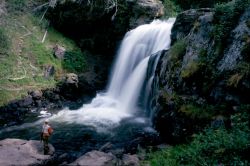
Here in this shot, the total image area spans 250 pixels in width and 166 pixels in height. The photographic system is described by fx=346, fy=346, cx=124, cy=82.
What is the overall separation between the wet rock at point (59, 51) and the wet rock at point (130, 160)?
13.7 meters

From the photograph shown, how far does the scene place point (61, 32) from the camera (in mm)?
27156

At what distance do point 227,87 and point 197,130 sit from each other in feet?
6.35

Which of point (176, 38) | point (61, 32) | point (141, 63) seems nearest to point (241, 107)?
point (176, 38)

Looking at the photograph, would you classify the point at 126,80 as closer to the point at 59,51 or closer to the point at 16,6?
the point at 59,51

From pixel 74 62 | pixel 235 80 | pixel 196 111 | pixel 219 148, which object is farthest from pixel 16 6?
pixel 219 148

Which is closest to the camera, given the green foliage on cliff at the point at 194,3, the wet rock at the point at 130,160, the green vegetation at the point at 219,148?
the green vegetation at the point at 219,148

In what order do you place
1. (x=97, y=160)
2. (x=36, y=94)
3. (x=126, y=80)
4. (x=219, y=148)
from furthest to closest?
(x=126, y=80)
(x=36, y=94)
(x=97, y=160)
(x=219, y=148)

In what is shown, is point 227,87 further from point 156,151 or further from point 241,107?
point 156,151

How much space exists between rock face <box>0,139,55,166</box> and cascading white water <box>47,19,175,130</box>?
14.4 ft

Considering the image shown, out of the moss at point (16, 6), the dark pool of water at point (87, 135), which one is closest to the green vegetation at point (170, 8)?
the moss at point (16, 6)

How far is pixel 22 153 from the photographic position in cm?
1352

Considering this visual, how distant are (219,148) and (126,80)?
14000 mm

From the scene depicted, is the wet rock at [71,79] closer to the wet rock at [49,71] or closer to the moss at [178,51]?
the wet rock at [49,71]

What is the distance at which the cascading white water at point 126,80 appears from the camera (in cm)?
1964
